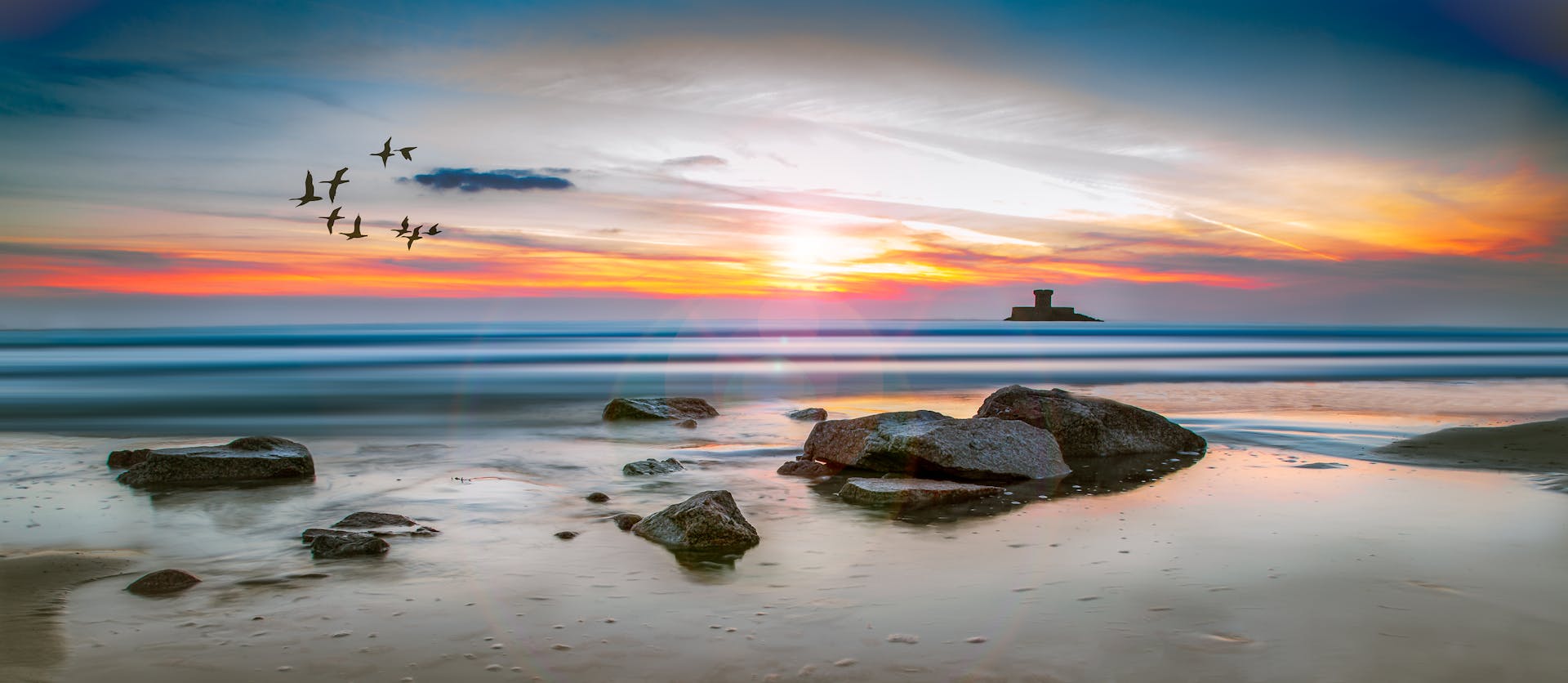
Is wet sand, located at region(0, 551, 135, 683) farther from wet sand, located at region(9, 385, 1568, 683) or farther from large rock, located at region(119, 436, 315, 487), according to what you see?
large rock, located at region(119, 436, 315, 487)

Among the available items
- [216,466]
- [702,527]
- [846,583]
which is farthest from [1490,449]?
[216,466]

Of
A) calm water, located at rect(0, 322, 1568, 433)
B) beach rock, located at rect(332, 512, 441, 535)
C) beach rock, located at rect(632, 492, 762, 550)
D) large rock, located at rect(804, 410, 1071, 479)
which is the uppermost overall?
large rock, located at rect(804, 410, 1071, 479)

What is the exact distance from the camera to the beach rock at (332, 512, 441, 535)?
786cm

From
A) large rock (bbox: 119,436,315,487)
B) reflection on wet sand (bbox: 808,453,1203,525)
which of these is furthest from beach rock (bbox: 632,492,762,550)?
large rock (bbox: 119,436,315,487)

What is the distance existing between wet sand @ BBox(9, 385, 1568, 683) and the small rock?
0.90ft

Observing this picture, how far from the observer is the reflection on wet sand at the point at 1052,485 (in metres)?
8.77

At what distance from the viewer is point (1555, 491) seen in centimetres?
977

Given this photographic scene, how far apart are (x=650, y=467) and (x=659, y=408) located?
21.2 feet

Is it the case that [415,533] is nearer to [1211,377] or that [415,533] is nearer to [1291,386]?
[1291,386]

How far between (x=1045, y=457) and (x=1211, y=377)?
28090mm

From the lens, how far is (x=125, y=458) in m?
11.8

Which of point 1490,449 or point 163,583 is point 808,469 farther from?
point 1490,449

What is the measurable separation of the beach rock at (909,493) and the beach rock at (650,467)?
8.91 ft

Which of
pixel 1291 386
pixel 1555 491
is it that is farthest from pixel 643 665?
pixel 1291 386
